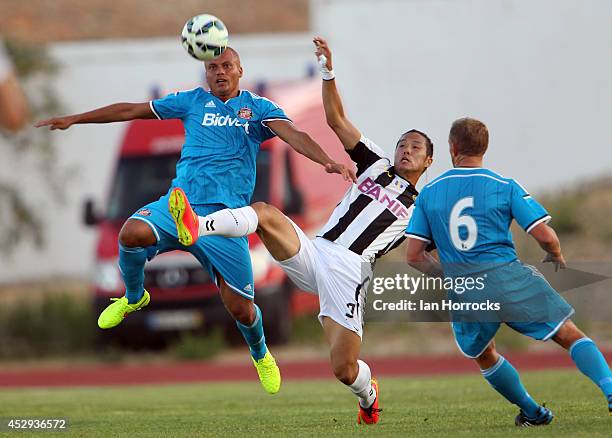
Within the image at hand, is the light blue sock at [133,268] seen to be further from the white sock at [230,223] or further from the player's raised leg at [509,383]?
the player's raised leg at [509,383]

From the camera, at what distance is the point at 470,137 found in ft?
24.6

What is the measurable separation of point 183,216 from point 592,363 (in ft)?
9.66

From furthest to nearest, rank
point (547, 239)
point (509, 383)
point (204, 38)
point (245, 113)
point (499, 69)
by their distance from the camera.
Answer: point (499, 69)
point (245, 113)
point (204, 38)
point (509, 383)
point (547, 239)

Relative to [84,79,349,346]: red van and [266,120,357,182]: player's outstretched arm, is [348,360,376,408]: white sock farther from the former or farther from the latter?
[84,79,349,346]: red van

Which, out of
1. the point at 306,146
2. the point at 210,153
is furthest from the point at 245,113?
the point at 306,146

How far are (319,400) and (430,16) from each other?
14838 mm

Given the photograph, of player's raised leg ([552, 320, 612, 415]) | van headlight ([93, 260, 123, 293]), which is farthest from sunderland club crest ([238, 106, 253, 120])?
van headlight ([93, 260, 123, 293])

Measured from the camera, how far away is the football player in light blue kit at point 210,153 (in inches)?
352

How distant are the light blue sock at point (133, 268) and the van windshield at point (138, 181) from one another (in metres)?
9.69

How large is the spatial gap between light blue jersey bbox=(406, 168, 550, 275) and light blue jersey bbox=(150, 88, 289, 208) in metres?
2.05

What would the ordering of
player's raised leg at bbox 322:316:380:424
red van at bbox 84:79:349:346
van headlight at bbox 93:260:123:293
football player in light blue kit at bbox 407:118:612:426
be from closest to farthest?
1. football player in light blue kit at bbox 407:118:612:426
2. player's raised leg at bbox 322:316:380:424
3. red van at bbox 84:79:349:346
4. van headlight at bbox 93:260:123:293

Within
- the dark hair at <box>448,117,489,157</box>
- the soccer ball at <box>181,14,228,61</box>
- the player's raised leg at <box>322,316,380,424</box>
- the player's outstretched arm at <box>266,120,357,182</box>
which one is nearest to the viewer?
the dark hair at <box>448,117,489,157</box>

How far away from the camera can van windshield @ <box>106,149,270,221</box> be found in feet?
Result: 62.7

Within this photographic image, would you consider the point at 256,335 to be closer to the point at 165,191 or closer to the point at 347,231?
the point at 347,231
